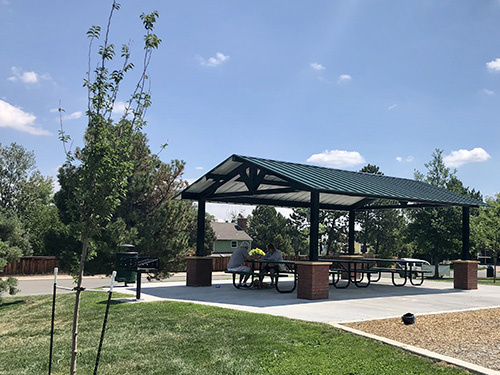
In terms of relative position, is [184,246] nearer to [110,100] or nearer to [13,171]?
[110,100]

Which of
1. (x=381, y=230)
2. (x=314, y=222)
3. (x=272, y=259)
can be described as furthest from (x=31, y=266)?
(x=381, y=230)

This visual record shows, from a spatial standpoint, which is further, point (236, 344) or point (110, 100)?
point (236, 344)

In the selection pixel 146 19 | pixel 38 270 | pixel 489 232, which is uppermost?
pixel 146 19

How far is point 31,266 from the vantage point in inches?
1264

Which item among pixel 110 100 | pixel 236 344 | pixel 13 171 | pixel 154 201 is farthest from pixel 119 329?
pixel 13 171

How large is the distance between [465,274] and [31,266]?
26.5m

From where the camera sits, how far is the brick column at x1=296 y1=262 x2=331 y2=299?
1227 centimetres

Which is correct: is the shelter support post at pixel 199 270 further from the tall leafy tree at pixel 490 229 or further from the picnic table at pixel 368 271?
the tall leafy tree at pixel 490 229

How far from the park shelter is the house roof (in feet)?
129

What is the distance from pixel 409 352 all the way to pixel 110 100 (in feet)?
16.4

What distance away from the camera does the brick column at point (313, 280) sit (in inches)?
483

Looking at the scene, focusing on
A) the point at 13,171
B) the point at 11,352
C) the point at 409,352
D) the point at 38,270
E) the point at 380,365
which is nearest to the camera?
the point at 380,365

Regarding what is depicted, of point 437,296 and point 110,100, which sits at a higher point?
point 110,100

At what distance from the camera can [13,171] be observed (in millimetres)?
48812
